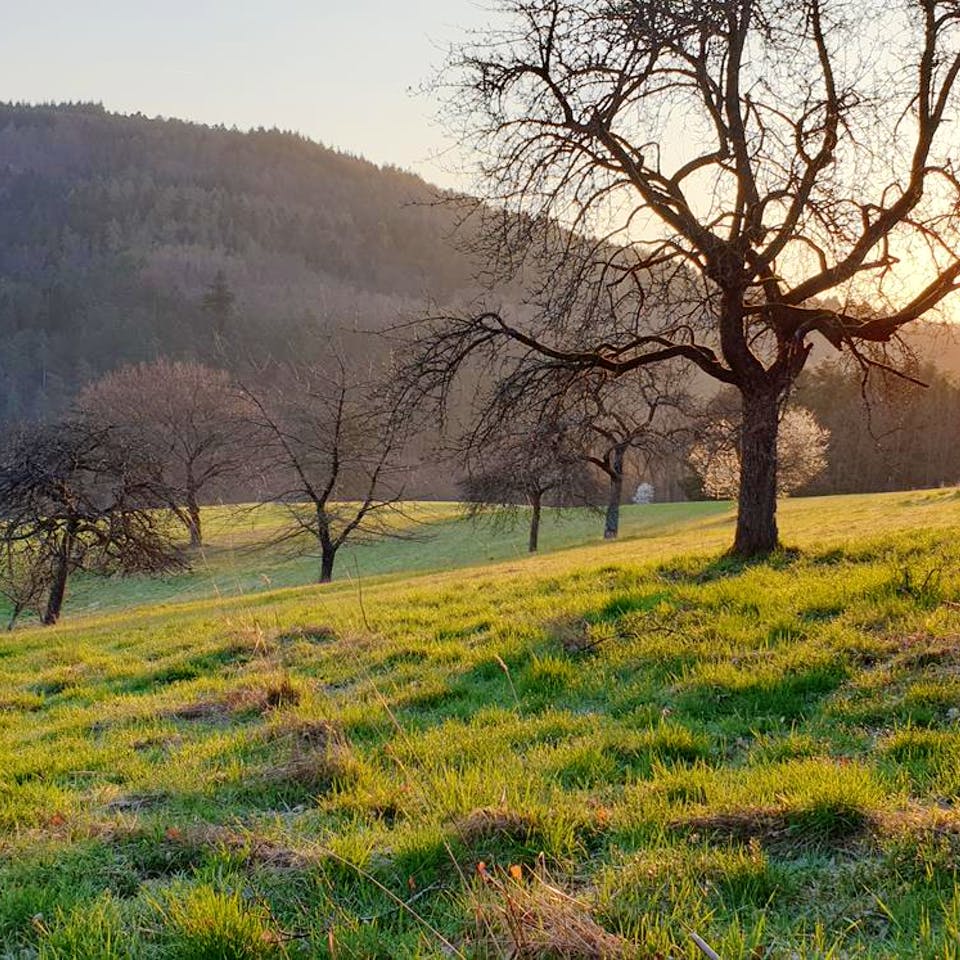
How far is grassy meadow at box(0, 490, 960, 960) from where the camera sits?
251 centimetres

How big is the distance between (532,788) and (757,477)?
8693 mm

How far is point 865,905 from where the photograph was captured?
2508mm

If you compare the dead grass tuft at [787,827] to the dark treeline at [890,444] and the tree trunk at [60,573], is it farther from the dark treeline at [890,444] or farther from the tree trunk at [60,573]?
the dark treeline at [890,444]

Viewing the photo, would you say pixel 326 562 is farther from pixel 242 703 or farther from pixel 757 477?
pixel 242 703

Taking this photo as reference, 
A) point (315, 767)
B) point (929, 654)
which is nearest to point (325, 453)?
point (315, 767)

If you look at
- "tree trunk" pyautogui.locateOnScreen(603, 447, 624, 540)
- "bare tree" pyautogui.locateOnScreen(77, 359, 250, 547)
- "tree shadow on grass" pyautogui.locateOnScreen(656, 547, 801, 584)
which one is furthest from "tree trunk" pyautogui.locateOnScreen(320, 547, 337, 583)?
"tree shadow on grass" pyautogui.locateOnScreen(656, 547, 801, 584)

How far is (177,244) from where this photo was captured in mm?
131875

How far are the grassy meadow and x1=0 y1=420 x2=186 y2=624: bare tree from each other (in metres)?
12.1

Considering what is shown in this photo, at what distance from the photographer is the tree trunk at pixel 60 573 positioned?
769 inches

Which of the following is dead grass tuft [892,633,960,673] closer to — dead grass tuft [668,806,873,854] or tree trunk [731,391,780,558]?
dead grass tuft [668,806,873,854]

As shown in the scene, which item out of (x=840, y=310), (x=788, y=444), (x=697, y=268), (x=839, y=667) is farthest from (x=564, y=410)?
(x=788, y=444)

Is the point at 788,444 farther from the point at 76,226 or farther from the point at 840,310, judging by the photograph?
the point at 76,226

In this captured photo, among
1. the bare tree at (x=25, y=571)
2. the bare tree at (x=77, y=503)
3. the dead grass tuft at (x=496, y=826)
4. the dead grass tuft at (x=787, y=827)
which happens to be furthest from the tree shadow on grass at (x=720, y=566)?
the bare tree at (x=25, y=571)

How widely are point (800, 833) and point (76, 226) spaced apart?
495ft
